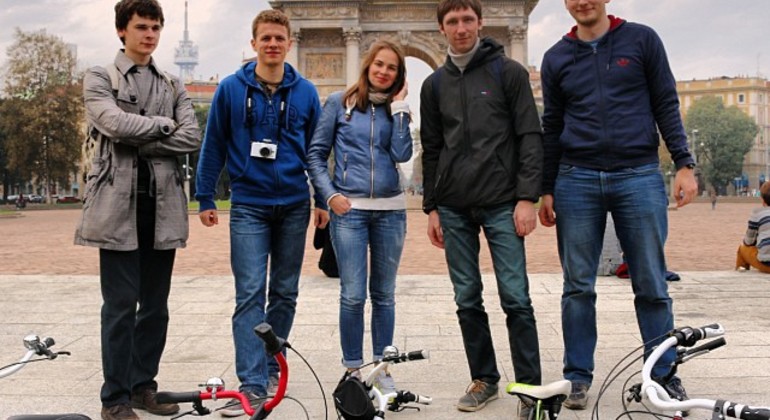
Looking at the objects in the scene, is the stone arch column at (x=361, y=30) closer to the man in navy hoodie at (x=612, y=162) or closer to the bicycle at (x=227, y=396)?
the man in navy hoodie at (x=612, y=162)

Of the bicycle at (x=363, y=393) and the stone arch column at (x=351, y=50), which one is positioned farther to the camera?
the stone arch column at (x=351, y=50)

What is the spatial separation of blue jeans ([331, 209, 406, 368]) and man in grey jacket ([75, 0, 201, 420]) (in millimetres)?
917

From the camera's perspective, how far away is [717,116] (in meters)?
94.6

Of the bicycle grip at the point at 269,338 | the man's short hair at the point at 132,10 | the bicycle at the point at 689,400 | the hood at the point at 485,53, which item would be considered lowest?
the bicycle at the point at 689,400

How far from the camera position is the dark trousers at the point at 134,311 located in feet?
14.3

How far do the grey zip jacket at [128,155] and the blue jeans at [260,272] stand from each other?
36 centimetres

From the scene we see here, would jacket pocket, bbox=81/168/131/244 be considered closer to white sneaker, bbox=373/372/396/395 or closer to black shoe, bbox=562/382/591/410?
white sneaker, bbox=373/372/396/395

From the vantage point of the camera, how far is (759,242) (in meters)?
10.9

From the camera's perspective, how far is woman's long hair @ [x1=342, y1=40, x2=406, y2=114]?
482 cm

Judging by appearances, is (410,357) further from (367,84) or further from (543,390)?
(367,84)

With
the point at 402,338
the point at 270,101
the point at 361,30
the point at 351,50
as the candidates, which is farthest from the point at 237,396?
the point at 361,30

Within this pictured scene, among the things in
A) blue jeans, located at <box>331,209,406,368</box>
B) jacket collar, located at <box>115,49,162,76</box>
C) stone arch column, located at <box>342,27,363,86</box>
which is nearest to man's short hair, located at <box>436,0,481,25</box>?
blue jeans, located at <box>331,209,406,368</box>

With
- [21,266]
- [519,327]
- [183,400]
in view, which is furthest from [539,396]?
[21,266]

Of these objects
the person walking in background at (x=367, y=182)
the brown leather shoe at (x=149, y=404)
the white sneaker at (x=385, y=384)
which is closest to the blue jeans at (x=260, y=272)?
the person walking in background at (x=367, y=182)
